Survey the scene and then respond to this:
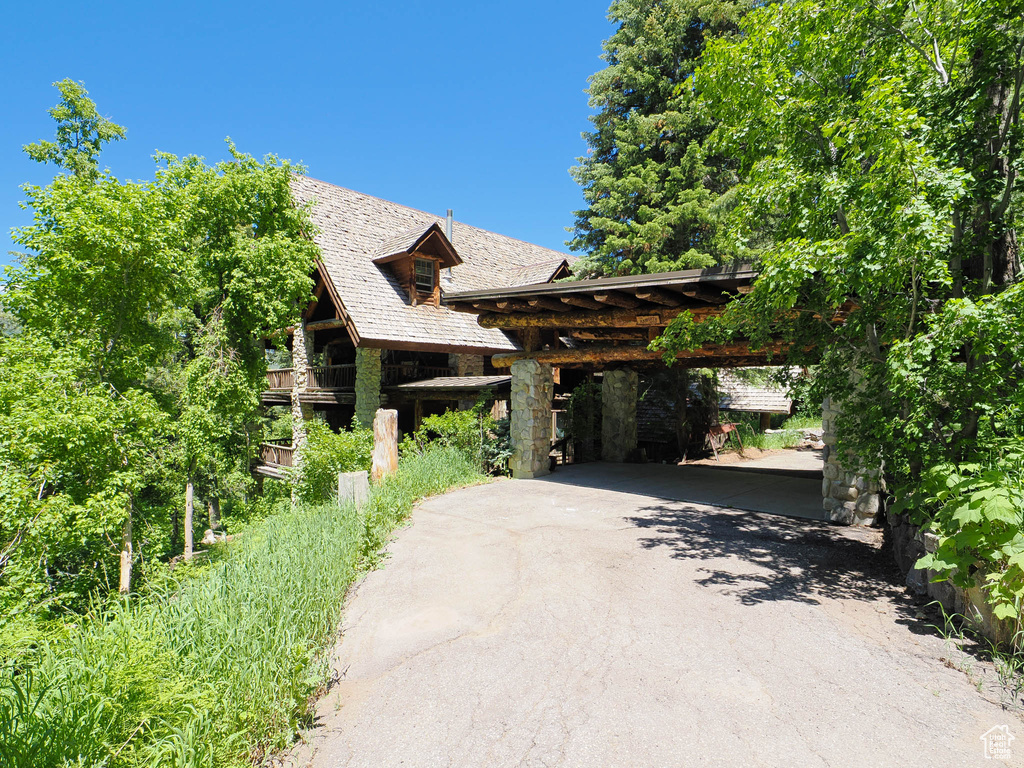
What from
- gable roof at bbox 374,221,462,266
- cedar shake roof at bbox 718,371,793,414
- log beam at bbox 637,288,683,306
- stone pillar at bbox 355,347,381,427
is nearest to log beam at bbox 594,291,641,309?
log beam at bbox 637,288,683,306

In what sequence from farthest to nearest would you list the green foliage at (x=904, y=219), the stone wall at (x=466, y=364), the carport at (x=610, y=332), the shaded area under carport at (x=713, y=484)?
Result: the stone wall at (x=466, y=364)
the shaded area under carport at (x=713, y=484)
the carport at (x=610, y=332)
the green foliage at (x=904, y=219)

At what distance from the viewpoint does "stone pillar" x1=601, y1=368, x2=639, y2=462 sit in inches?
561

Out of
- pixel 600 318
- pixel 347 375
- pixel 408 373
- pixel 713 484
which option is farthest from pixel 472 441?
pixel 347 375

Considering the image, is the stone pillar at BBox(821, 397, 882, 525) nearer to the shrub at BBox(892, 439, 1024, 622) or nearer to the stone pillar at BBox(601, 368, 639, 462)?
the shrub at BBox(892, 439, 1024, 622)

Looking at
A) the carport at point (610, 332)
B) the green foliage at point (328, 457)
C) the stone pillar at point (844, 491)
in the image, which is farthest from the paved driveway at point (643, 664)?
the green foliage at point (328, 457)

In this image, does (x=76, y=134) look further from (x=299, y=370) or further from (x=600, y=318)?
(x=600, y=318)

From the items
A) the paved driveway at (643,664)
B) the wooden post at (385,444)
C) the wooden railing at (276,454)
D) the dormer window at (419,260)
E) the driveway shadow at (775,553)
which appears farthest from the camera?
the wooden railing at (276,454)

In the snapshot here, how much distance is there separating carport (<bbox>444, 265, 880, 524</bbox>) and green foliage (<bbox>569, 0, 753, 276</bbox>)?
3.68 m

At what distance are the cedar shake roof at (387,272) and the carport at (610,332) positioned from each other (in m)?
4.24

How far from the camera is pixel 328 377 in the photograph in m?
17.4

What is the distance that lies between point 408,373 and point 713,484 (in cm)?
1025

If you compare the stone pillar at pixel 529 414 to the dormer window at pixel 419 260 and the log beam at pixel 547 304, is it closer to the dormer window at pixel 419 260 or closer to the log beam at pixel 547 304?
the log beam at pixel 547 304

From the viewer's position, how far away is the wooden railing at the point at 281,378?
17.9 m

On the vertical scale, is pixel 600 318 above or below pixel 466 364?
above
